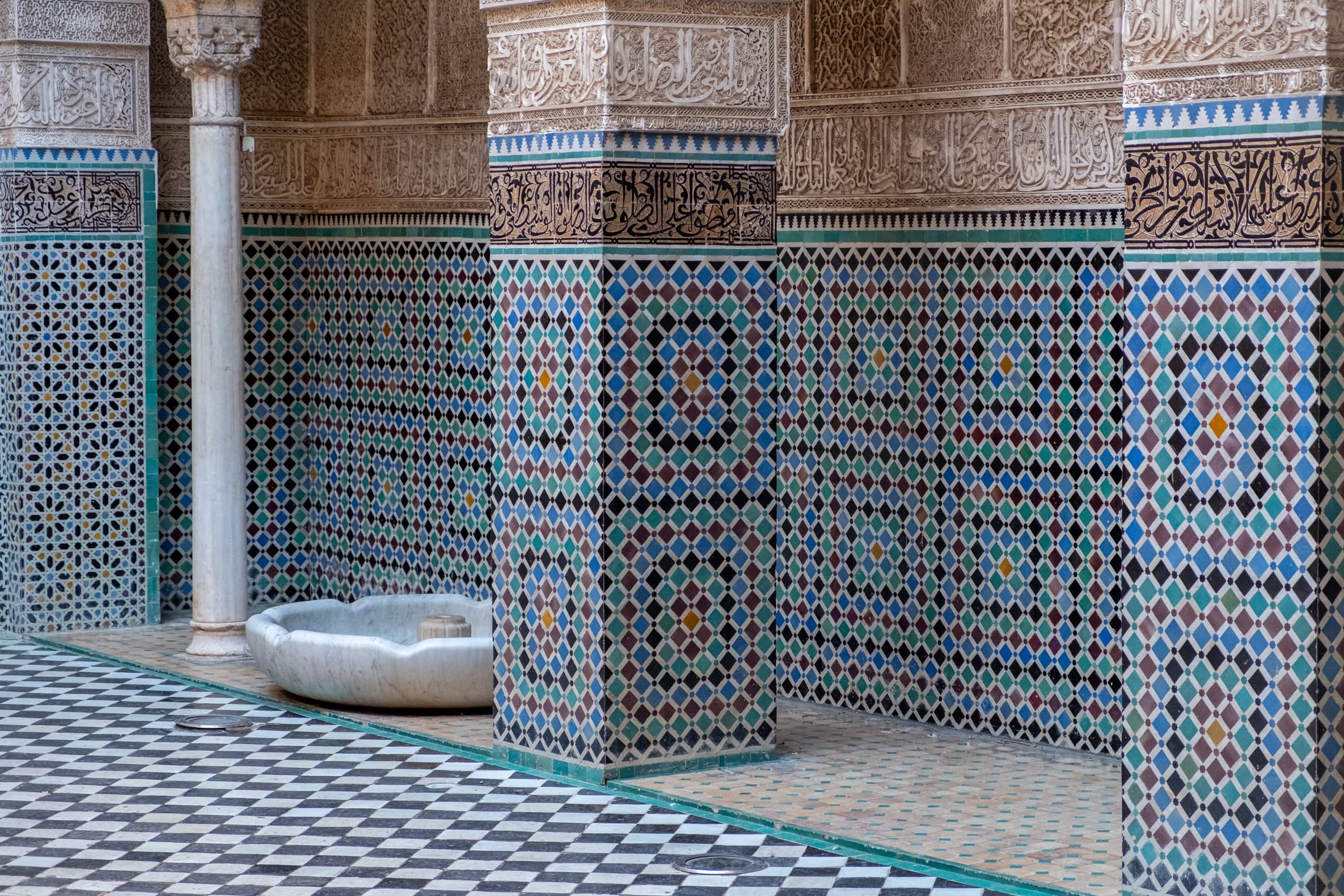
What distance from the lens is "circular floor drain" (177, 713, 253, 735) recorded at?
17.4ft

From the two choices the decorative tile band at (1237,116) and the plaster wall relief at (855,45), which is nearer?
the decorative tile band at (1237,116)

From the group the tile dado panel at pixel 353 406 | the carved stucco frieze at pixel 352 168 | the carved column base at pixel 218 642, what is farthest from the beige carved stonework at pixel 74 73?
the carved column base at pixel 218 642

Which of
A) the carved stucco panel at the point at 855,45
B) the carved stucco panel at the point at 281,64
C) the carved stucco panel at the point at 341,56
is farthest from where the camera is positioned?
the carved stucco panel at the point at 281,64

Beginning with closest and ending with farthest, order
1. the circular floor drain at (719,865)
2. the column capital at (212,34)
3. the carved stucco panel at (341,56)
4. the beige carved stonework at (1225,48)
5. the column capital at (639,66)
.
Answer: the beige carved stonework at (1225,48)
the circular floor drain at (719,865)
the column capital at (639,66)
the column capital at (212,34)
the carved stucco panel at (341,56)

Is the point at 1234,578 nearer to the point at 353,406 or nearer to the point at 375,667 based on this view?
the point at 375,667

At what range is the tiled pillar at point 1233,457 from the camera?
3375 mm

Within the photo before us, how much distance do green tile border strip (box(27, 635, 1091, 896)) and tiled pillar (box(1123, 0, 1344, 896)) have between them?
0.86 ft

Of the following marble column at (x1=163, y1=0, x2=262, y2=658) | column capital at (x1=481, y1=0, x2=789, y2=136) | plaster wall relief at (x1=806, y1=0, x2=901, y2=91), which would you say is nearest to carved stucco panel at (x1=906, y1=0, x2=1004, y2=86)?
plaster wall relief at (x1=806, y1=0, x2=901, y2=91)

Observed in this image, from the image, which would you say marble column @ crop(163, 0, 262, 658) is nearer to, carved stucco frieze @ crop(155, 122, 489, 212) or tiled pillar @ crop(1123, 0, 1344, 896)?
carved stucco frieze @ crop(155, 122, 489, 212)

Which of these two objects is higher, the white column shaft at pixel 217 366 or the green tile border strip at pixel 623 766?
the white column shaft at pixel 217 366

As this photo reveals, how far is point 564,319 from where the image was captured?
15.4ft

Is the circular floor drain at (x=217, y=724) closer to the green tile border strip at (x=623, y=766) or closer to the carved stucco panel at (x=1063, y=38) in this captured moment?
the green tile border strip at (x=623, y=766)

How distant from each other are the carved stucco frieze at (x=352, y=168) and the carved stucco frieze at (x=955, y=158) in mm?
1264

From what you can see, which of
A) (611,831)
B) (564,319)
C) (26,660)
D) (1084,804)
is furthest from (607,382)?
(26,660)
